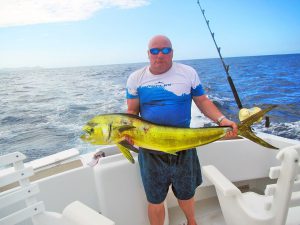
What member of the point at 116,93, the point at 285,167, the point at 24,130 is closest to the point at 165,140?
the point at 285,167

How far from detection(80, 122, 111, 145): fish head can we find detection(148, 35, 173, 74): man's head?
2.24 ft

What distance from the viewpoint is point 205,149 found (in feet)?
9.53

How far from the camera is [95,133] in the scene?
1484 millimetres

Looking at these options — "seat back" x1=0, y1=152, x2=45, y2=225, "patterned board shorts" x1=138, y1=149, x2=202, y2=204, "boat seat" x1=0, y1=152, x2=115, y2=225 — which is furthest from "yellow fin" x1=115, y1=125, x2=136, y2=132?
"seat back" x1=0, y1=152, x2=45, y2=225

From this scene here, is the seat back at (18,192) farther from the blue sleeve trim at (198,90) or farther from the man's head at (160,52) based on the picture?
the blue sleeve trim at (198,90)

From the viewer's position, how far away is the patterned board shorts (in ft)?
6.94

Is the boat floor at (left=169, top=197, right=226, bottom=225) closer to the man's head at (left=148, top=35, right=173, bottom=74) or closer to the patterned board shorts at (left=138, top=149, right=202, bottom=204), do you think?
the patterned board shorts at (left=138, top=149, right=202, bottom=204)

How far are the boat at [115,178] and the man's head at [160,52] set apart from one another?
878 mm

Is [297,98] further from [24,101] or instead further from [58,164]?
[58,164]

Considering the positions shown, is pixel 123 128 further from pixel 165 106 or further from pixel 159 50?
pixel 159 50

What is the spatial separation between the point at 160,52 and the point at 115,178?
1.08 meters

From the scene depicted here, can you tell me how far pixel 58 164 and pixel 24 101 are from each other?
41.7 ft

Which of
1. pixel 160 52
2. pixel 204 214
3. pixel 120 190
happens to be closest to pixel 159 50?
pixel 160 52

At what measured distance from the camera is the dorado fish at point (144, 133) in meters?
1.50
